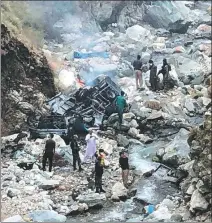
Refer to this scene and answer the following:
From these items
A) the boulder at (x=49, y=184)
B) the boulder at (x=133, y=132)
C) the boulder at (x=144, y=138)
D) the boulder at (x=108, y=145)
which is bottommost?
the boulder at (x=49, y=184)

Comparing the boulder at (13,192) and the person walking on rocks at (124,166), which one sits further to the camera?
the person walking on rocks at (124,166)

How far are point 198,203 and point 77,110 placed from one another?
5.28 metres

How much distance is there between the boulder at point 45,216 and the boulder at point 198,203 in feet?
6.48

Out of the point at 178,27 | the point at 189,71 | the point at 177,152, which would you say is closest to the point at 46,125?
the point at 177,152

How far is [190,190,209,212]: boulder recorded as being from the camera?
26.7 feet

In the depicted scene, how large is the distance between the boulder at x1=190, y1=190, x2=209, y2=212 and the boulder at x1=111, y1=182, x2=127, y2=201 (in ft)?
4.74

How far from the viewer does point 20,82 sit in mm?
12633

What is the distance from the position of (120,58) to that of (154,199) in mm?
8915

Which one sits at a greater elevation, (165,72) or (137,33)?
(137,33)

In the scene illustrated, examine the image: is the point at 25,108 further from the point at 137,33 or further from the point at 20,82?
the point at 137,33

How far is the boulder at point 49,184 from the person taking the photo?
381 inches

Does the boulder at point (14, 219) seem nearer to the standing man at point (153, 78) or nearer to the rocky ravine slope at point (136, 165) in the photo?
the rocky ravine slope at point (136, 165)

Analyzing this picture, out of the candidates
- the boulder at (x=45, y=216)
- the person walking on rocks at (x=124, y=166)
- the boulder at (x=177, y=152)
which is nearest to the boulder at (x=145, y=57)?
the boulder at (x=177, y=152)

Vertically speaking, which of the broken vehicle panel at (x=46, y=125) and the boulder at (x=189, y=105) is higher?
the boulder at (x=189, y=105)
